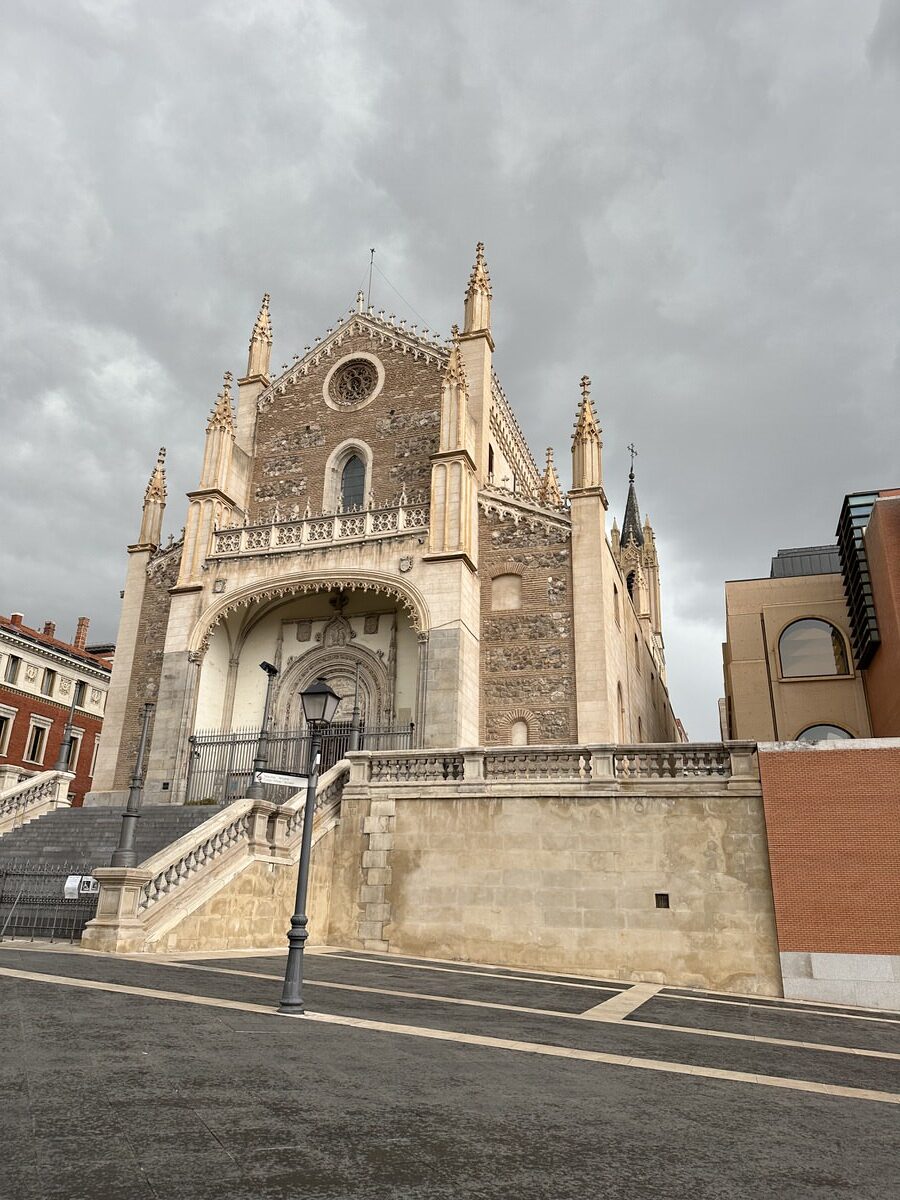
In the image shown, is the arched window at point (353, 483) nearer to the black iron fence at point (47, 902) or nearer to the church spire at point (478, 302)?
the church spire at point (478, 302)

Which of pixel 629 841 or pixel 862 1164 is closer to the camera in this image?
pixel 862 1164

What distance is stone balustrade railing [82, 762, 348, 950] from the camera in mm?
12016

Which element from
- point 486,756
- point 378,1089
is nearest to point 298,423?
point 486,756

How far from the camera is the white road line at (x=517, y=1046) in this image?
6.05 meters

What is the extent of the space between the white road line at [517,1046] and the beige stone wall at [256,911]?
470 cm

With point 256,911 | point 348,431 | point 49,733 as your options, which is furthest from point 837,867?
point 49,733

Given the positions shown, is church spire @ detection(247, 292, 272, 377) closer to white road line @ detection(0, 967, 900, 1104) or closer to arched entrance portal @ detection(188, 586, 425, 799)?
arched entrance portal @ detection(188, 586, 425, 799)

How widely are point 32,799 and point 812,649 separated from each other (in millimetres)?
23504

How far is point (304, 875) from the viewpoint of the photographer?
869cm

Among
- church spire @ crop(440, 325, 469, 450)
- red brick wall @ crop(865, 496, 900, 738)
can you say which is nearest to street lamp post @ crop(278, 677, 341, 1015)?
church spire @ crop(440, 325, 469, 450)

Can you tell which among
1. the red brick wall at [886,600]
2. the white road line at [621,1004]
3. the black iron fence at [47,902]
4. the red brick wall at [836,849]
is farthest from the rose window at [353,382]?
the white road line at [621,1004]

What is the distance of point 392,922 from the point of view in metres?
15.6

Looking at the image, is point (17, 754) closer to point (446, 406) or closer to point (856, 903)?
point (446, 406)

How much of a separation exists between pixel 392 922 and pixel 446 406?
1498cm
